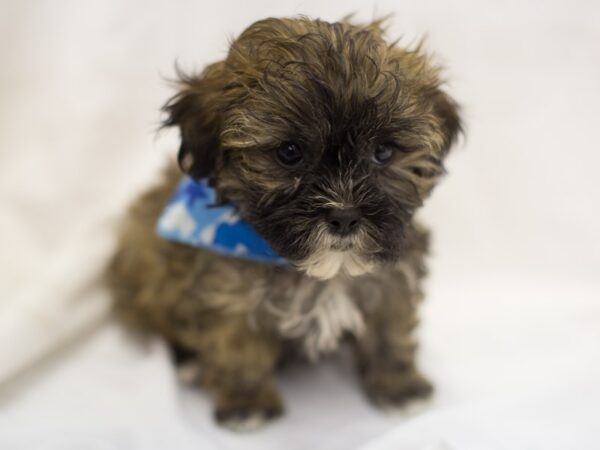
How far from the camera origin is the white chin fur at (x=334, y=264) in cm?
218

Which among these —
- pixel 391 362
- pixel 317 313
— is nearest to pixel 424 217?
pixel 391 362

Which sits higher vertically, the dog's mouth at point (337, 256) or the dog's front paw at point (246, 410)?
the dog's mouth at point (337, 256)

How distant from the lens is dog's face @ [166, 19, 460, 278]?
209 cm

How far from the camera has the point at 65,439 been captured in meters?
2.71

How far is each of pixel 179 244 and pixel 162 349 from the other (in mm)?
529

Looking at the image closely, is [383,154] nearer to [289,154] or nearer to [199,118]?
[289,154]

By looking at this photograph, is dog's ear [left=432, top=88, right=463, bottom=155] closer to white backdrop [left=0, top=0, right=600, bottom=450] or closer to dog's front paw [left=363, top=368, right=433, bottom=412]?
white backdrop [left=0, top=0, right=600, bottom=450]

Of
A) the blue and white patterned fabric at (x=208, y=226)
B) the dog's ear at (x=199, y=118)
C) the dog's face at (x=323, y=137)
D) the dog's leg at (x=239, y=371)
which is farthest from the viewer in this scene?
the dog's leg at (x=239, y=371)

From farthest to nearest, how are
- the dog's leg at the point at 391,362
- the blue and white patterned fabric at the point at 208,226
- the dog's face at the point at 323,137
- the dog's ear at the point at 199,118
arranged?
the dog's leg at the point at 391,362 → the blue and white patterned fabric at the point at 208,226 → the dog's ear at the point at 199,118 → the dog's face at the point at 323,137

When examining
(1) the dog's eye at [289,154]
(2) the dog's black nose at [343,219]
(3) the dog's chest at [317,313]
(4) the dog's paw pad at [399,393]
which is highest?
(1) the dog's eye at [289,154]

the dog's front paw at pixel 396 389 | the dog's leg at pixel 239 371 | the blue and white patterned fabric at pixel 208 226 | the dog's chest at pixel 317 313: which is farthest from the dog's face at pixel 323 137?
the dog's front paw at pixel 396 389

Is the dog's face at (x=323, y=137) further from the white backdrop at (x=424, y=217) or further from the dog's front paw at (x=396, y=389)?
the dog's front paw at (x=396, y=389)

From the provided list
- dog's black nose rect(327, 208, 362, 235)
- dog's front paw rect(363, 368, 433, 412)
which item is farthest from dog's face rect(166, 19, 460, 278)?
dog's front paw rect(363, 368, 433, 412)

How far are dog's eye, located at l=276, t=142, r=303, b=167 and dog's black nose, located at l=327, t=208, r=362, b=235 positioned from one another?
185 mm
